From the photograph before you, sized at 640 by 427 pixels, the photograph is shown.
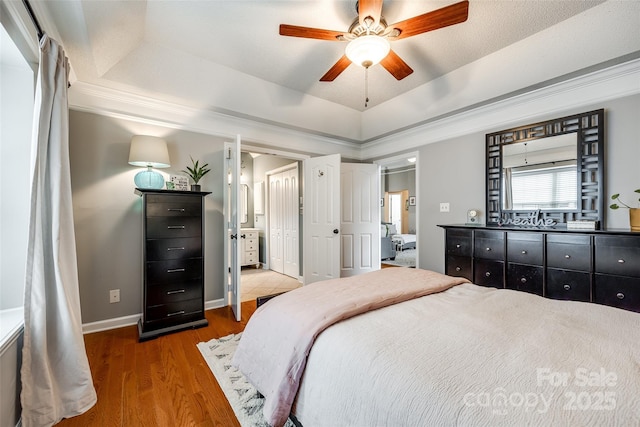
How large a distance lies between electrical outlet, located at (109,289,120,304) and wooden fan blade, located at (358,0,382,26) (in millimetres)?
3301

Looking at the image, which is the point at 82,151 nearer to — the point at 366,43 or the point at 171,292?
the point at 171,292

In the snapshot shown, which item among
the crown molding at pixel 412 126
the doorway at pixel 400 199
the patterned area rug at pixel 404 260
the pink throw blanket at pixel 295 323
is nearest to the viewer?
the pink throw blanket at pixel 295 323

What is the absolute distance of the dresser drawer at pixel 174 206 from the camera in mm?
2523

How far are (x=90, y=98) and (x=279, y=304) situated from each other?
2791 mm

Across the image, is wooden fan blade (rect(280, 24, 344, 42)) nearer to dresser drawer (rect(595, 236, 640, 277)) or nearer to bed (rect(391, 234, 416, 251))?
dresser drawer (rect(595, 236, 640, 277))

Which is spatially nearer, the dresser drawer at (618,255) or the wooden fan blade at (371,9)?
the wooden fan blade at (371,9)

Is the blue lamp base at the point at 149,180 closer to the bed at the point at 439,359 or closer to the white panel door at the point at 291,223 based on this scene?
the bed at the point at 439,359

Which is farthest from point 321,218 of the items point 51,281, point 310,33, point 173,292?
point 51,281

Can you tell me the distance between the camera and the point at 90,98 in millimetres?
2590

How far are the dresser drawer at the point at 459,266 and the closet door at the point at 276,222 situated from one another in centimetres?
307

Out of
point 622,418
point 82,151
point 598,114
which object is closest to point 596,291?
point 598,114

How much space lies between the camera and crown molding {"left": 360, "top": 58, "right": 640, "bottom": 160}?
2334 millimetres

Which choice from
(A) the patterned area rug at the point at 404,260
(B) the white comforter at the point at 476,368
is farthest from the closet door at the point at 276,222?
(B) the white comforter at the point at 476,368

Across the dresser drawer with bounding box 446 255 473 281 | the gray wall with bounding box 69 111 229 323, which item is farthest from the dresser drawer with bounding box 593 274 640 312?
the gray wall with bounding box 69 111 229 323
